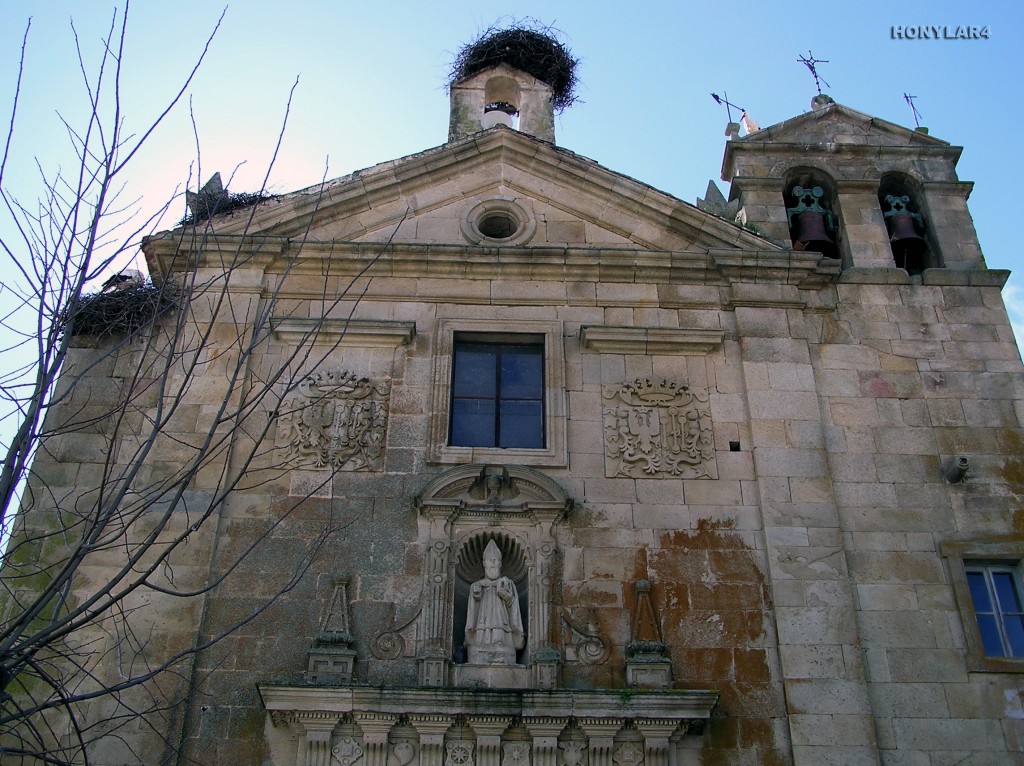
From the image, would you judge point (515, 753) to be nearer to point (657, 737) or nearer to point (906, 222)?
point (657, 737)

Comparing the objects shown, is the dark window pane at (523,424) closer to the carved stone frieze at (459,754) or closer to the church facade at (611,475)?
the church facade at (611,475)

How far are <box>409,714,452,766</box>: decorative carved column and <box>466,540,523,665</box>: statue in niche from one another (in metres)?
0.74

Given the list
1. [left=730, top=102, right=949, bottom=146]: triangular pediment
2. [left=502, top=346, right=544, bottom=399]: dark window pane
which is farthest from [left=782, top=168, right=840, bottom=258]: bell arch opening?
→ [left=502, top=346, right=544, bottom=399]: dark window pane

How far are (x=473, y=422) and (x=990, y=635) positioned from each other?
5306 mm

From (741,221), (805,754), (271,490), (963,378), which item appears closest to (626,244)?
(741,221)

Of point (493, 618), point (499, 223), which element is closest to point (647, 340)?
point (499, 223)

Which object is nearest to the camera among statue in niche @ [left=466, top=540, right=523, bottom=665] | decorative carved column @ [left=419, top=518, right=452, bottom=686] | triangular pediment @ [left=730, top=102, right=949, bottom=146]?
decorative carved column @ [left=419, top=518, right=452, bottom=686]

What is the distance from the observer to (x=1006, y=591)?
34.6 ft

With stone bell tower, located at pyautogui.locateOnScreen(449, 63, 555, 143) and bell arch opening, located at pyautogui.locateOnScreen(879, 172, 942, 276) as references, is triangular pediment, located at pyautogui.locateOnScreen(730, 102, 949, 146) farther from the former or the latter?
stone bell tower, located at pyautogui.locateOnScreen(449, 63, 555, 143)

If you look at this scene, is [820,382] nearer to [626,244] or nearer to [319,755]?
[626,244]

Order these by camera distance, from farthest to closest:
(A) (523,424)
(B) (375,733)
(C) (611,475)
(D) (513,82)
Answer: (D) (513,82) < (A) (523,424) < (C) (611,475) < (B) (375,733)

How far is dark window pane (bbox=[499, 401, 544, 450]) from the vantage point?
11391mm

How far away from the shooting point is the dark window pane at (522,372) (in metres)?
11.8

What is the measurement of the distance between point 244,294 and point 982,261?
8409mm
